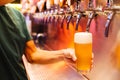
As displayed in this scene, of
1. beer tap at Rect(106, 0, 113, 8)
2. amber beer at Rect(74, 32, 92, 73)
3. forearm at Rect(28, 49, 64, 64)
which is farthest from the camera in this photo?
forearm at Rect(28, 49, 64, 64)

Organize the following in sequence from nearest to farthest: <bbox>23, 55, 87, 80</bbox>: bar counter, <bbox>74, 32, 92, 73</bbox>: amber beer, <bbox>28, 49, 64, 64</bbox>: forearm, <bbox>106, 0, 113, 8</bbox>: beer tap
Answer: <bbox>74, 32, 92, 73</bbox>: amber beer
<bbox>106, 0, 113, 8</bbox>: beer tap
<bbox>28, 49, 64, 64</bbox>: forearm
<bbox>23, 55, 87, 80</bbox>: bar counter

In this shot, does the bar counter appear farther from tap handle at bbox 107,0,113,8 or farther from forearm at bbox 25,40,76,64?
tap handle at bbox 107,0,113,8

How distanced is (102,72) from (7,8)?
66cm

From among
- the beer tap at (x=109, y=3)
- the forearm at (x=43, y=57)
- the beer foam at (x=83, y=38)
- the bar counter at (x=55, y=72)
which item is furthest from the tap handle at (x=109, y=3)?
the bar counter at (x=55, y=72)

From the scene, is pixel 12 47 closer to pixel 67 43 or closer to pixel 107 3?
pixel 107 3

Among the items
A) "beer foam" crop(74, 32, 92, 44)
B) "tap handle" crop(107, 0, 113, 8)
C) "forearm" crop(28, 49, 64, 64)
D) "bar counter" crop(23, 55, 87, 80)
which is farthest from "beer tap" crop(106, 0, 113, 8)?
"bar counter" crop(23, 55, 87, 80)

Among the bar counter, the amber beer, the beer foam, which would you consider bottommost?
the bar counter

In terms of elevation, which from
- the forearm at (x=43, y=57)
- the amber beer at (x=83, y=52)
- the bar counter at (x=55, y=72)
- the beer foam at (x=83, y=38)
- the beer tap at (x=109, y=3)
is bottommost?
the bar counter at (x=55, y=72)

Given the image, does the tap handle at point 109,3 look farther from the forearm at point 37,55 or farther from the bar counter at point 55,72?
the bar counter at point 55,72

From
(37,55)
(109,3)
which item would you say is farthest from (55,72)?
(109,3)

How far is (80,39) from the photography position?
1.28 m

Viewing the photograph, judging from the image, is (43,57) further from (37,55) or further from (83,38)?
(83,38)

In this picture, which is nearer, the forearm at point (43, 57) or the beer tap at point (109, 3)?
the beer tap at point (109, 3)

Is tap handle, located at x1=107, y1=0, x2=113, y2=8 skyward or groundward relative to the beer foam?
skyward
